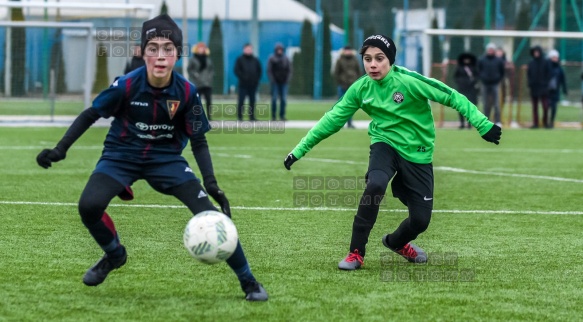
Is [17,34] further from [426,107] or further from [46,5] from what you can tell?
[426,107]

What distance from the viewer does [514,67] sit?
30.5 metres

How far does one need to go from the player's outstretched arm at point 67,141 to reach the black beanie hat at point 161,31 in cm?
50

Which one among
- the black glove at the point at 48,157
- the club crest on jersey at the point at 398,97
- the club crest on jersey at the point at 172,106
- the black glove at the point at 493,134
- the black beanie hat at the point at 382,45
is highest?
the black beanie hat at the point at 382,45

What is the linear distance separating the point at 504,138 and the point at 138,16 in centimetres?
949

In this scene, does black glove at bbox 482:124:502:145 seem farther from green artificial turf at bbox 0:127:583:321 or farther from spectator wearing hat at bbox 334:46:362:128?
spectator wearing hat at bbox 334:46:362:128

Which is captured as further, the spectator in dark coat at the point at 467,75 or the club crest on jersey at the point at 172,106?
the spectator in dark coat at the point at 467,75

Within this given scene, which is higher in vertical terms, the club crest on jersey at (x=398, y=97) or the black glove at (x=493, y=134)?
the club crest on jersey at (x=398, y=97)

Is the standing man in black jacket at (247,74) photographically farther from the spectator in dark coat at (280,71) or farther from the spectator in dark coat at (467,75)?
the spectator in dark coat at (467,75)

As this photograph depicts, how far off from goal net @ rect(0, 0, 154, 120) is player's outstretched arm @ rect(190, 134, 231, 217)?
18.4 meters

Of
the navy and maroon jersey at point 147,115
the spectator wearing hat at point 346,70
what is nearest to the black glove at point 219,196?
the navy and maroon jersey at point 147,115

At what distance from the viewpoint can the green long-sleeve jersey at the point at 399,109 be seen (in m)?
7.05

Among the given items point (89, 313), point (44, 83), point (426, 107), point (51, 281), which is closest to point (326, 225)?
point (426, 107)

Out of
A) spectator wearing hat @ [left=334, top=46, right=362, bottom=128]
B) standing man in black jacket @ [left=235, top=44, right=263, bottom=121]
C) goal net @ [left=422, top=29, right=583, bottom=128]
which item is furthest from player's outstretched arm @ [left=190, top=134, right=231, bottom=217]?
goal net @ [left=422, top=29, right=583, bottom=128]

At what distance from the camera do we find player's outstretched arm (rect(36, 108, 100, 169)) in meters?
5.73
